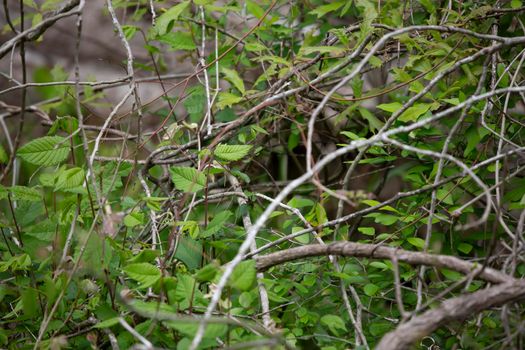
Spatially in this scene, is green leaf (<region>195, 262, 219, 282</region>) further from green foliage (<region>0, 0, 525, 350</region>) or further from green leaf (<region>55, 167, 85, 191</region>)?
green leaf (<region>55, 167, 85, 191</region>)

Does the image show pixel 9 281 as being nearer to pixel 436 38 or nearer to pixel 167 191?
pixel 167 191

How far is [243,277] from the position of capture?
61.0 inches

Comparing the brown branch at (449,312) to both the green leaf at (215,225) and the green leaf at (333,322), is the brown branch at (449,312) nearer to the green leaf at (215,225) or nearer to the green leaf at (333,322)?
the green leaf at (333,322)

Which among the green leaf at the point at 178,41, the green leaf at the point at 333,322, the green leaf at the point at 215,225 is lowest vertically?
the green leaf at the point at 333,322

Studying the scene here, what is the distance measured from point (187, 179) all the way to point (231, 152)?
0.16 m

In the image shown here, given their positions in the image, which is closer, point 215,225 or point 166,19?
point 215,225

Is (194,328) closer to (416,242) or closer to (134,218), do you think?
(134,218)

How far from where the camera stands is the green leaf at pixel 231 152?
2014 mm

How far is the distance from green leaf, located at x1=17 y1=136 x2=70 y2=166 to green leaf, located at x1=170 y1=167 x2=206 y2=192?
34cm

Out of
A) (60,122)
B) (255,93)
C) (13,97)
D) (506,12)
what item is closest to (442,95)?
(506,12)

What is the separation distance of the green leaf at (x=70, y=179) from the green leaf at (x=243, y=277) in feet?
2.02

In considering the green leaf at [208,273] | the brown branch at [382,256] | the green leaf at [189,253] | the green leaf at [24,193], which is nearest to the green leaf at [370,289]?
the brown branch at [382,256]

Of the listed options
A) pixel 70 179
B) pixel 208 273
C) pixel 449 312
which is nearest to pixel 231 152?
pixel 70 179

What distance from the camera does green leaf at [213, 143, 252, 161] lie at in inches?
79.3
